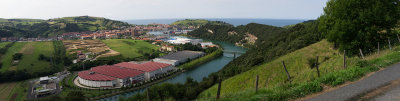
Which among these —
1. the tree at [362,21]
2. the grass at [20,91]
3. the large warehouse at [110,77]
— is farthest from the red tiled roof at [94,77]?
the tree at [362,21]

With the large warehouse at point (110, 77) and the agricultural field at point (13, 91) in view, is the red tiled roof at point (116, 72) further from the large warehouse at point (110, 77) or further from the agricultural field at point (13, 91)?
the agricultural field at point (13, 91)

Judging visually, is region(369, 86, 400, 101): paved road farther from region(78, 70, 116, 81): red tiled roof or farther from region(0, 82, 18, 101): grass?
region(0, 82, 18, 101): grass

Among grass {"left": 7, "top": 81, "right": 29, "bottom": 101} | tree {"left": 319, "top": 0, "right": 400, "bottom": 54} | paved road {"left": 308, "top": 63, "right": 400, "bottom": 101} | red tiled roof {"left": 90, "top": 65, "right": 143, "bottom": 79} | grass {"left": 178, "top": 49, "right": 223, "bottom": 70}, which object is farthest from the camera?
grass {"left": 178, "top": 49, "right": 223, "bottom": 70}

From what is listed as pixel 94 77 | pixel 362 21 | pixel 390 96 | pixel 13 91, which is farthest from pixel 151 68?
pixel 390 96

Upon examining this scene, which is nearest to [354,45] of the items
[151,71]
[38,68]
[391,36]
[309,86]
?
[391,36]

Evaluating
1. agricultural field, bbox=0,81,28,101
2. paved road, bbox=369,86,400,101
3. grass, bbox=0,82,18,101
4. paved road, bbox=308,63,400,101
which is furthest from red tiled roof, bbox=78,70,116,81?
paved road, bbox=369,86,400,101

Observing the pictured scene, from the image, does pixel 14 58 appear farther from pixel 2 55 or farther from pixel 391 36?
pixel 391 36
